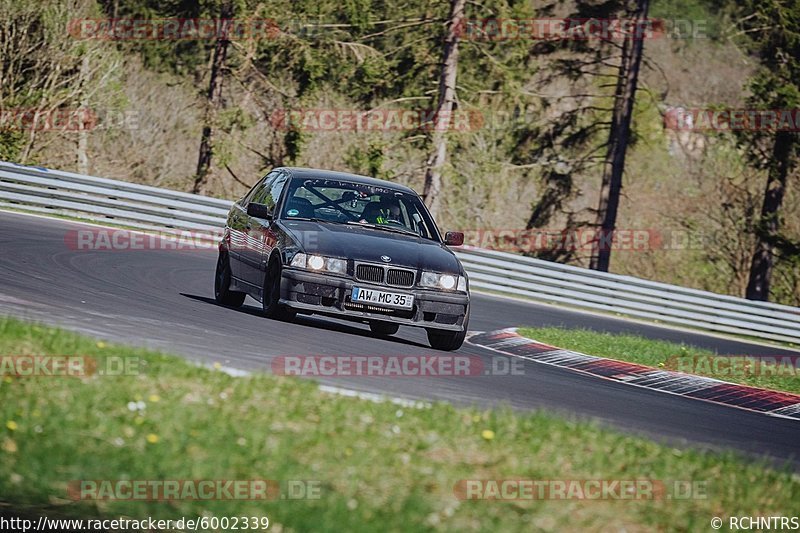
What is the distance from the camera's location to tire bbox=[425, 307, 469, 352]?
1220 centimetres

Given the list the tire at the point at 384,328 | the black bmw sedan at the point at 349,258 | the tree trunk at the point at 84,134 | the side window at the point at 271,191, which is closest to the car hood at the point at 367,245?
the black bmw sedan at the point at 349,258

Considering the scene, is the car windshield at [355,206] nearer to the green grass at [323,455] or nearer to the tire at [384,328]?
the tire at [384,328]

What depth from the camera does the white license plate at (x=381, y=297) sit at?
11438 millimetres

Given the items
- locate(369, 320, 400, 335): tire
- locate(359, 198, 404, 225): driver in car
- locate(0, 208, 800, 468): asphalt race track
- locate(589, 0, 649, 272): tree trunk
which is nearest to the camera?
locate(0, 208, 800, 468): asphalt race track

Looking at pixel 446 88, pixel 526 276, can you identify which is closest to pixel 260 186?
pixel 526 276

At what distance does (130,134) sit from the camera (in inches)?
1598

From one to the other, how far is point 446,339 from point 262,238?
2.22 meters

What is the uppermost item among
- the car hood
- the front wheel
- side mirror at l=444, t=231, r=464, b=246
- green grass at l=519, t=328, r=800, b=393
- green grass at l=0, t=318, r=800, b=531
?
side mirror at l=444, t=231, r=464, b=246

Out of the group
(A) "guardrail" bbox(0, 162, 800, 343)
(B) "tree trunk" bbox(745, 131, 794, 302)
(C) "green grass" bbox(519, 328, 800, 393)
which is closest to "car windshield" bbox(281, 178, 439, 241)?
(C) "green grass" bbox(519, 328, 800, 393)

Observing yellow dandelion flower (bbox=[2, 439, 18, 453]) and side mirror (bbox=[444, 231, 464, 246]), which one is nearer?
yellow dandelion flower (bbox=[2, 439, 18, 453])

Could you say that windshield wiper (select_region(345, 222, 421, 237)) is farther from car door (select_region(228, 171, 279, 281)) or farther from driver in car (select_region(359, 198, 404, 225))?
car door (select_region(228, 171, 279, 281))

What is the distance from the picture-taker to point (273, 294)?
1187cm

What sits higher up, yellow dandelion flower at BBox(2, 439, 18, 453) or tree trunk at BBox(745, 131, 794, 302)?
tree trunk at BBox(745, 131, 794, 302)

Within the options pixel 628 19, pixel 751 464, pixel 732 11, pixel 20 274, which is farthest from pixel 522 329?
pixel 732 11
